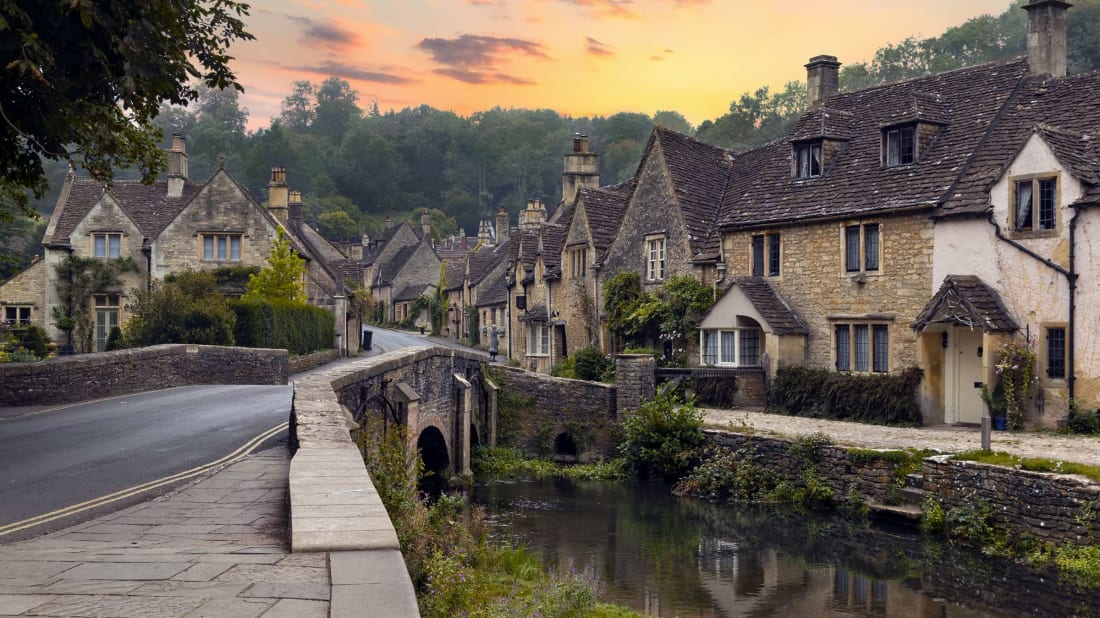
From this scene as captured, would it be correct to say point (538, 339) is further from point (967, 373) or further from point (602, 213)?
point (967, 373)

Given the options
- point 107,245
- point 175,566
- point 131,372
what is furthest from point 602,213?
point 175,566

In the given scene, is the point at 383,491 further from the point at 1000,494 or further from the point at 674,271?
the point at 674,271

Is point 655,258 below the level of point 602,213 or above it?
below

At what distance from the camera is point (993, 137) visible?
27.7 m

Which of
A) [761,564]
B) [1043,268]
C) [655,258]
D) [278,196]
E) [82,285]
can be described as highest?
[278,196]

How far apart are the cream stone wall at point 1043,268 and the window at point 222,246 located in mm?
30349

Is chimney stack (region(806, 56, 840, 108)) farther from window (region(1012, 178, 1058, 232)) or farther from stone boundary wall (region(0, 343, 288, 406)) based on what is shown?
stone boundary wall (region(0, 343, 288, 406))

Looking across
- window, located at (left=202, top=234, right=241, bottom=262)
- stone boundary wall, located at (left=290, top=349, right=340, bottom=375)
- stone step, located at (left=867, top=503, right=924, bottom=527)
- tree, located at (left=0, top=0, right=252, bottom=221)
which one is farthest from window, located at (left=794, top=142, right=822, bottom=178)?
window, located at (left=202, top=234, right=241, bottom=262)

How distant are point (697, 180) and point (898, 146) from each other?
848 cm

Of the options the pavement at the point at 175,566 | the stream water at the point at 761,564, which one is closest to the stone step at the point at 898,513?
the stream water at the point at 761,564

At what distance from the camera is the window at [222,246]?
44781 mm

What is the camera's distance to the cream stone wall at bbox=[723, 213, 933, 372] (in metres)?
27.8

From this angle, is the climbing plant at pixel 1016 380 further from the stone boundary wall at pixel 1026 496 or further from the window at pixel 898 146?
the window at pixel 898 146

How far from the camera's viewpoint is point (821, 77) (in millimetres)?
35906
